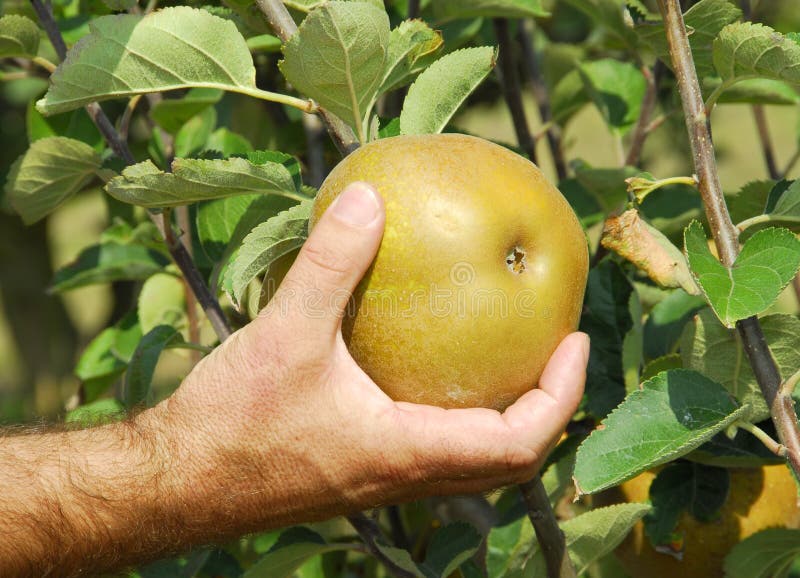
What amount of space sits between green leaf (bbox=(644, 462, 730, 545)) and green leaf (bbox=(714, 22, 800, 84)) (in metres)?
0.56

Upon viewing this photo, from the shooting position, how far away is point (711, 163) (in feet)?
3.00

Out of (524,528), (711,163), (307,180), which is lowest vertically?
(524,528)

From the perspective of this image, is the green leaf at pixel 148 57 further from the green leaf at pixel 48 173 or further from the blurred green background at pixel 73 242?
the blurred green background at pixel 73 242

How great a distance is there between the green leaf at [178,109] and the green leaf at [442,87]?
469 millimetres

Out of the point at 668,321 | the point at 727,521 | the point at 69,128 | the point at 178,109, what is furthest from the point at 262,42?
the point at 727,521

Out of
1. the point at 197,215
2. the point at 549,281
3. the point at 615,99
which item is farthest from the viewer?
the point at 615,99

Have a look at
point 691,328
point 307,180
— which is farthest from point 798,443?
point 307,180

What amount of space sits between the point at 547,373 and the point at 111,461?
0.51m

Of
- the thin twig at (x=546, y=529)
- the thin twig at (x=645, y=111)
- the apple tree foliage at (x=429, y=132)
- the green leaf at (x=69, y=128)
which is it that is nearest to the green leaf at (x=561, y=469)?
the apple tree foliage at (x=429, y=132)

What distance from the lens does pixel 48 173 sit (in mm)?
1251

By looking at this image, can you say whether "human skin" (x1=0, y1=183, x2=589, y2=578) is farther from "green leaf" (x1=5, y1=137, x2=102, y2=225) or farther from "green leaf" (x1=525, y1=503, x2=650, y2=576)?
"green leaf" (x1=5, y1=137, x2=102, y2=225)

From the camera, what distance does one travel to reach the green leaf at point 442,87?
3.22 feet

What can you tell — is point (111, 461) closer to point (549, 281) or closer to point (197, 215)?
point (197, 215)

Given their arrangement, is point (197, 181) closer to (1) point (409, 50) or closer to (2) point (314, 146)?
(1) point (409, 50)
